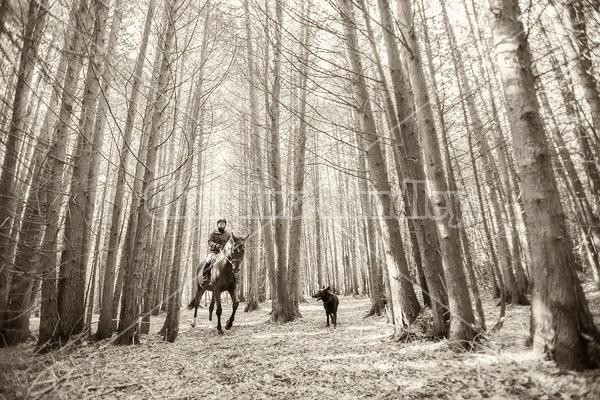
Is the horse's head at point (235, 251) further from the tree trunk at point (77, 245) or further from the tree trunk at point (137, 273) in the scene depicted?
the tree trunk at point (77, 245)

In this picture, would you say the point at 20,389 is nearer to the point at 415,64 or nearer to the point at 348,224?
the point at 415,64

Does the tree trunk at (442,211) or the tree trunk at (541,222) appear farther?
the tree trunk at (442,211)

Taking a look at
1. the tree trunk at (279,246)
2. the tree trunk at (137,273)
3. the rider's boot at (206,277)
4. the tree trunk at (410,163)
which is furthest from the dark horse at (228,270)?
the tree trunk at (410,163)

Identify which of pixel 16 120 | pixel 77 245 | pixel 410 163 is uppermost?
pixel 410 163

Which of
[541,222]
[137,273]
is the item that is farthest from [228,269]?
[541,222]

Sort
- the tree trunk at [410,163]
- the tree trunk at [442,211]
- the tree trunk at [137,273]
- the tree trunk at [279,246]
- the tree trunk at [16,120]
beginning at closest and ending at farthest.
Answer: the tree trunk at [16,120] → the tree trunk at [442,211] → the tree trunk at [410,163] → the tree trunk at [137,273] → the tree trunk at [279,246]

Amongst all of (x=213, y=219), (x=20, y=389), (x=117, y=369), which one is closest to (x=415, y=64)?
(x=20, y=389)

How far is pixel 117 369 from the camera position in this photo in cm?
415

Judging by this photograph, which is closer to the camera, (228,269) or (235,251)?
(235,251)

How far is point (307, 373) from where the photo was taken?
3.68 metres

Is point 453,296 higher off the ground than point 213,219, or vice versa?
point 213,219

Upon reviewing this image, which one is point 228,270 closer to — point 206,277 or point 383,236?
point 206,277

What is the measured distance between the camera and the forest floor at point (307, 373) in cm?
262

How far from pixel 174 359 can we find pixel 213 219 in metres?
23.8
